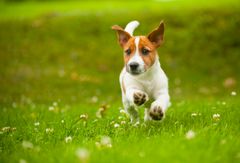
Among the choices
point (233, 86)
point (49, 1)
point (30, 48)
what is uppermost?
point (49, 1)

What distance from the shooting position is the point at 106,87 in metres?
21.3

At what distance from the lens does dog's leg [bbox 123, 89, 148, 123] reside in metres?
7.06

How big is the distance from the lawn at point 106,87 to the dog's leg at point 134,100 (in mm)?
271

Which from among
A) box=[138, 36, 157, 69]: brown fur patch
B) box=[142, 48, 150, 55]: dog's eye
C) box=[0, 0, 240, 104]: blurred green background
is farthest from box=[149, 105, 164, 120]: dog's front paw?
box=[0, 0, 240, 104]: blurred green background

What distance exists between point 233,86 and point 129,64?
1477 cm

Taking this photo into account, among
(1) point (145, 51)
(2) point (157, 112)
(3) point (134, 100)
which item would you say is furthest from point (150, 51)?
(2) point (157, 112)

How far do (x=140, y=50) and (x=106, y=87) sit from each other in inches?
535

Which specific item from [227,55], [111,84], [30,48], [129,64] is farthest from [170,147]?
[30,48]

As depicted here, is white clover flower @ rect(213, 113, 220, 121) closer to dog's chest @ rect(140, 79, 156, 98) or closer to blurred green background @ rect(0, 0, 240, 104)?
dog's chest @ rect(140, 79, 156, 98)

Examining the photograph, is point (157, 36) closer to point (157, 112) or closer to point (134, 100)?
point (134, 100)

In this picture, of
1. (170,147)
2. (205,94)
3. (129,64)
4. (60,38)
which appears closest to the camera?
(170,147)

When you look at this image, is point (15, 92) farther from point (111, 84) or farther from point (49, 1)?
point (49, 1)

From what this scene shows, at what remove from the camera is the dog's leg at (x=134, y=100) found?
7.06 metres

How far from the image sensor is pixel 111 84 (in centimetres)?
2186
